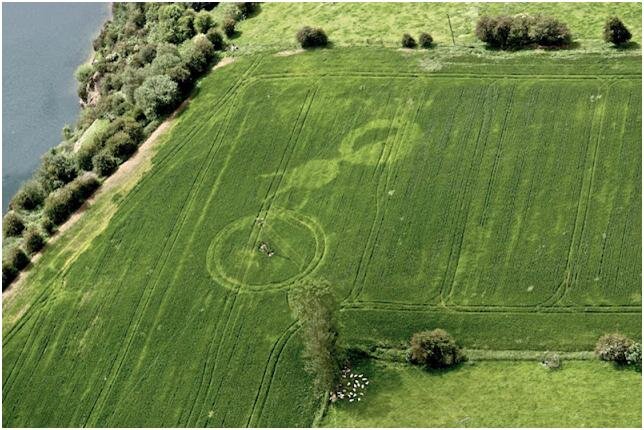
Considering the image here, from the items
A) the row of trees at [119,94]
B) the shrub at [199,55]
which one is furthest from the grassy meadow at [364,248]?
the shrub at [199,55]

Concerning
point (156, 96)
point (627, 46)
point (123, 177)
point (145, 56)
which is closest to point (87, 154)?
point (123, 177)

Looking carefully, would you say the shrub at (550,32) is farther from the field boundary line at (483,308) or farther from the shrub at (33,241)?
the shrub at (33,241)

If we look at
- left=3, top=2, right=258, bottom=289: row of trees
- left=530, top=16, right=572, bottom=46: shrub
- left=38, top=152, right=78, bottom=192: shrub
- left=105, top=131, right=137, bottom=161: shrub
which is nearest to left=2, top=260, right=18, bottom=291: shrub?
left=3, top=2, right=258, bottom=289: row of trees

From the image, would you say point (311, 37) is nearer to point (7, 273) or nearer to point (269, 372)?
point (7, 273)

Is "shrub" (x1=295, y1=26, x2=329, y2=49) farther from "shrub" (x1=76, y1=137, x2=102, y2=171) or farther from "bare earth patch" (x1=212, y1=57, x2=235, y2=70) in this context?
"shrub" (x1=76, y1=137, x2=102, y2=171)

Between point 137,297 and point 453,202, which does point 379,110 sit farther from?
point 137,297

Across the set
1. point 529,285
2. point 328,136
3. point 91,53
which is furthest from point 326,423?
point 91,53
